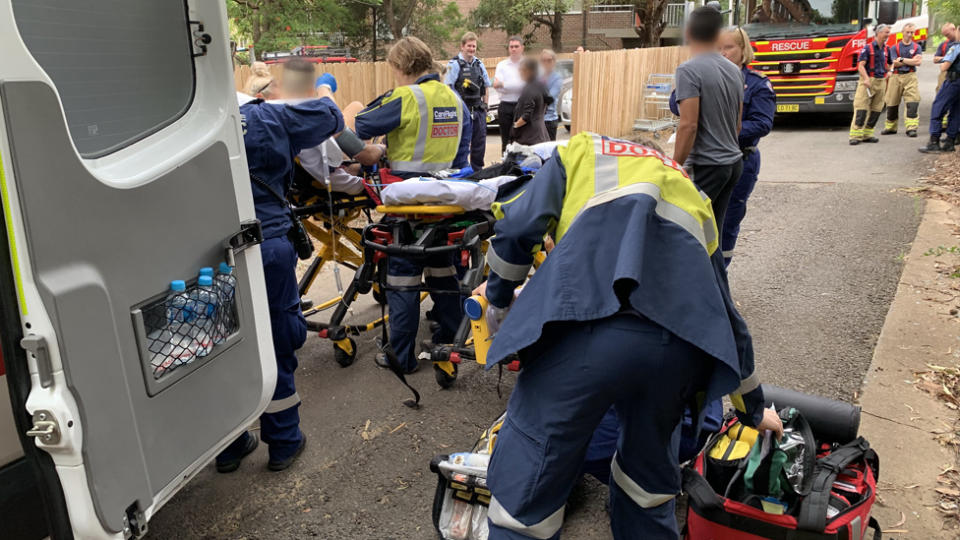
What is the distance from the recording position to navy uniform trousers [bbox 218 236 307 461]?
328cm

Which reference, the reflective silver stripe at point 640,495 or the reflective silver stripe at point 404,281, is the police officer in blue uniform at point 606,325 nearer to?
the reflective silver stripe at point 640,495

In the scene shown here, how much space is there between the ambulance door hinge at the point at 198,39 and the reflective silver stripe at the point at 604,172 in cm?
128

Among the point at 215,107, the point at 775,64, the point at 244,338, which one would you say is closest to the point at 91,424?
the point at 244,338

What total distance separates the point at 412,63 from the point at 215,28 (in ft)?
7.70

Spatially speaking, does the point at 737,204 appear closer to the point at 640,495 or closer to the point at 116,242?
the point at 640,495

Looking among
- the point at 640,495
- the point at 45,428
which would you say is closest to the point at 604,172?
the point at 640,495

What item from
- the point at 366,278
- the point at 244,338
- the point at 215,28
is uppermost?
the point at 215,28

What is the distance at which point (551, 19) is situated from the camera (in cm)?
3028

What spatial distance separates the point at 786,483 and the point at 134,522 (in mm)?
2147

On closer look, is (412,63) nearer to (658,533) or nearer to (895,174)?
(658,533)

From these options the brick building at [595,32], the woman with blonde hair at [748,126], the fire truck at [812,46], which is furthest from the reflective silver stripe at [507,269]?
the brick building at [595,32]

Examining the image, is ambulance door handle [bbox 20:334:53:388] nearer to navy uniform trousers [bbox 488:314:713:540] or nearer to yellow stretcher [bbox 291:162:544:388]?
navy uniform trousers [bbox 488:314:713:540]

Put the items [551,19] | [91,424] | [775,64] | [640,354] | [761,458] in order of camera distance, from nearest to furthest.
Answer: [91,424] → [640,354] → [761,458] → [775,64] → [551,19]

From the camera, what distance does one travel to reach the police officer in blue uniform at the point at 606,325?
6.61 ft
